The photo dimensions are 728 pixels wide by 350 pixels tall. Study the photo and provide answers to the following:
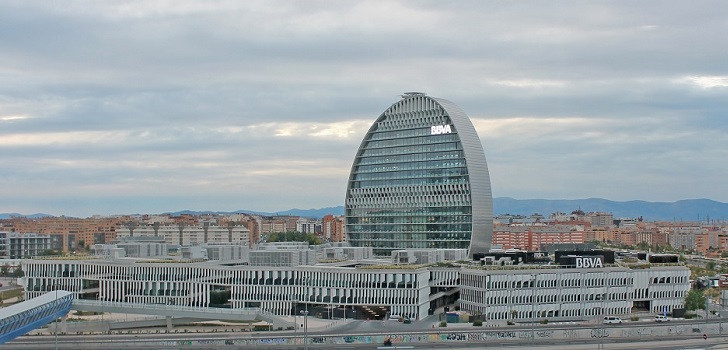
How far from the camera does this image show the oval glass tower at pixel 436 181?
607 ft

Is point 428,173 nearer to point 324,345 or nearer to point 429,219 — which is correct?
point 429,219

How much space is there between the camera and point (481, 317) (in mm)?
129000

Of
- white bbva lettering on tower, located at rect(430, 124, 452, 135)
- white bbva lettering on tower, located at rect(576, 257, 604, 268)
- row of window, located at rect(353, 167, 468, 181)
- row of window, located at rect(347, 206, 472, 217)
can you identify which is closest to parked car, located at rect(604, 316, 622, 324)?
white bbva lettering on tower, located at rect(576, 257, 604, 268)

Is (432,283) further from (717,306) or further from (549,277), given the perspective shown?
(717,306)

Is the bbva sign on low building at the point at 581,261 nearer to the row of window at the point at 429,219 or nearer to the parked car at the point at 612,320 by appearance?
the parked car at the point at 612,320

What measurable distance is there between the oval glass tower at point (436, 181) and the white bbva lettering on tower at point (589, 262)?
145 ft

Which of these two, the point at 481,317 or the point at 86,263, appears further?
the point at 86,263

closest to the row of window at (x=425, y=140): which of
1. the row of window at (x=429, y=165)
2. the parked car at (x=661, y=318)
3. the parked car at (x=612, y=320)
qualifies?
the row of window at (x=429, y=165)

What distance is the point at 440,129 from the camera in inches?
7431

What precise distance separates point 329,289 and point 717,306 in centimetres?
5924

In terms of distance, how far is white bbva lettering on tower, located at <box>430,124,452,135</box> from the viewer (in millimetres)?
187250

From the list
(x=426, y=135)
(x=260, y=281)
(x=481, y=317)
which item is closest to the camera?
(x=481, y=317)

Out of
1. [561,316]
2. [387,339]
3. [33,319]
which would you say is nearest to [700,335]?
[561,316]

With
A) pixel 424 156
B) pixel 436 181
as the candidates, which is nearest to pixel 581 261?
pixel 436 181
